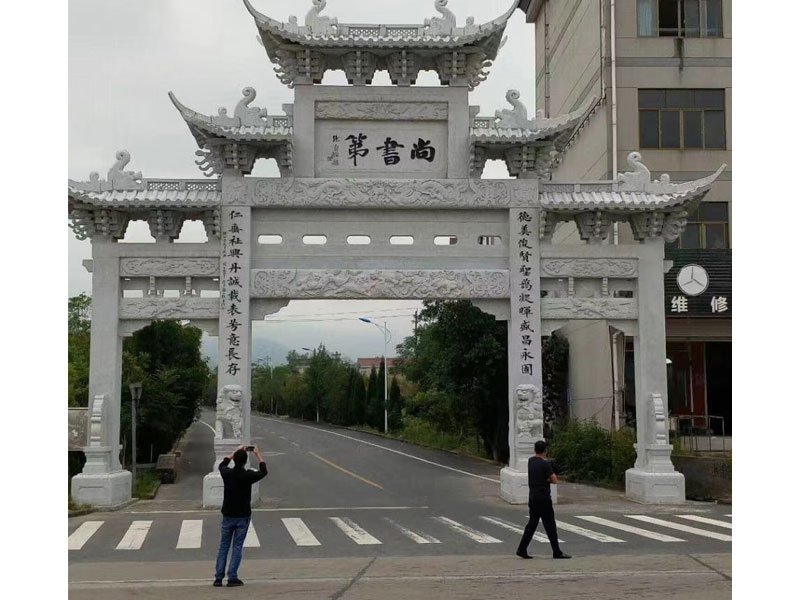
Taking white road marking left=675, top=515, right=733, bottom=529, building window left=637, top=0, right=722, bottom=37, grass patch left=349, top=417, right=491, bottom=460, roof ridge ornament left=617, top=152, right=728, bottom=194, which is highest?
building window left=637, top=0, right=722, bottom=37

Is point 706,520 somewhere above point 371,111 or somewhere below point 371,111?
below

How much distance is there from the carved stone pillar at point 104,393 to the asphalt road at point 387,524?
1.83 ft

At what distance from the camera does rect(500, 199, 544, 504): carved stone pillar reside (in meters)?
15.5

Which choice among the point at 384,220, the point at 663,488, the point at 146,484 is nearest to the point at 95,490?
the point at 146,484

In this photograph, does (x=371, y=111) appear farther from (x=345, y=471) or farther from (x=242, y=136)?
(x=345, y=471)

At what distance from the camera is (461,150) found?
15898mm

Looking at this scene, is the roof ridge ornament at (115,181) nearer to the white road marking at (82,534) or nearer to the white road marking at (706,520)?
the white road marking at (82,534)

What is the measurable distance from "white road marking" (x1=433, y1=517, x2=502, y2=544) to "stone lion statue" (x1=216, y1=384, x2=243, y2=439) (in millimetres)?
3599

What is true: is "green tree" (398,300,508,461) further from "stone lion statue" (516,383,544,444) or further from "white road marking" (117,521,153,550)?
"white road marking" (117,521,153,550)

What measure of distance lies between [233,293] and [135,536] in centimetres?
461

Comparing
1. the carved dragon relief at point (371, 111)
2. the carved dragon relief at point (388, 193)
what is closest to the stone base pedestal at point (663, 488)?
the carved dragon relief at point (388, 193)

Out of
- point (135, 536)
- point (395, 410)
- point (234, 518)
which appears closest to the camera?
point (234, 518)

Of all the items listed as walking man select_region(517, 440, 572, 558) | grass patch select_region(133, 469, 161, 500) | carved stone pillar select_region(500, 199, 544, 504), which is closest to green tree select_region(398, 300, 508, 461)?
grass patch select_region(133, 469, 161, 500)

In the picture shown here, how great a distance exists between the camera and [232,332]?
1523 centimetres
